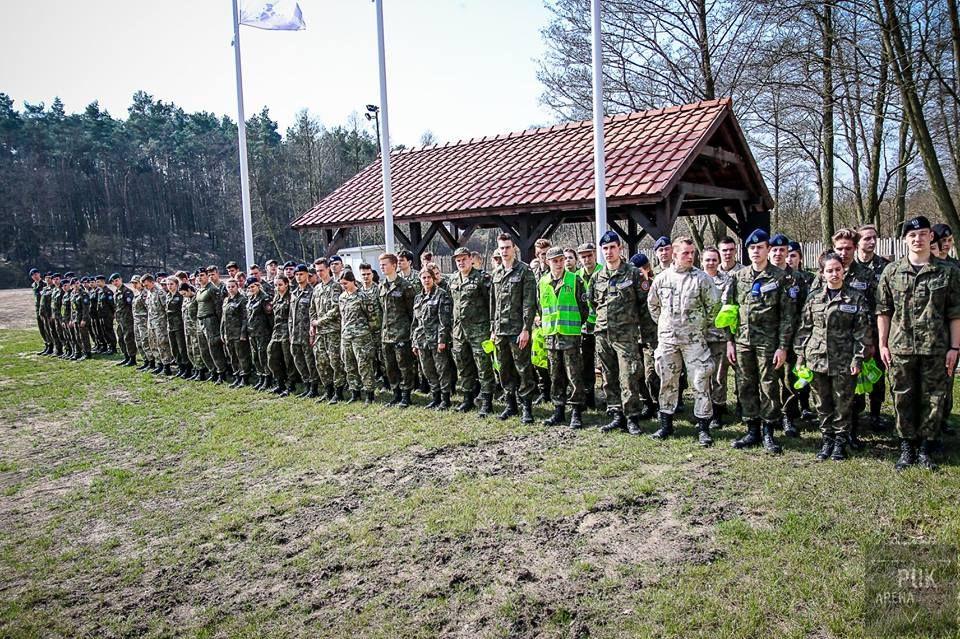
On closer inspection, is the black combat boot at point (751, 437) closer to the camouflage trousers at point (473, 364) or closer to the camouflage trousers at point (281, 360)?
the camouflage trousers at point (473, 364)

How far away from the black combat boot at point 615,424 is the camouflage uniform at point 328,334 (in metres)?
4.19

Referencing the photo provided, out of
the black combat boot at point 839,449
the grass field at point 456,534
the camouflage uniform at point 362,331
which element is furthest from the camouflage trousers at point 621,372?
the camouflage uniform at point 362,331

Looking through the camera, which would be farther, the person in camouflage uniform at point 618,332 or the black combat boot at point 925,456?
the person in camouflage uniform at point 618,332

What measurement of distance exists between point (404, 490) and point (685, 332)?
3045 millimetres

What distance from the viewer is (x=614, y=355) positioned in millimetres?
6910

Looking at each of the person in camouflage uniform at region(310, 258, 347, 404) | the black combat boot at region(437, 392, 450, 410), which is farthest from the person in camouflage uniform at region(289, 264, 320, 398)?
the black combat boot at region(437, 392, 450, 410)

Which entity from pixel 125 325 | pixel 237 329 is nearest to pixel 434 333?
pixel 237 329

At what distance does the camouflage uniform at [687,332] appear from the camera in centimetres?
614

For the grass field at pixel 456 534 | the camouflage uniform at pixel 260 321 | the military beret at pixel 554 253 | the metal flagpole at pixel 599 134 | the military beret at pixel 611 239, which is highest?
the metal flagpole at pixel 599 134

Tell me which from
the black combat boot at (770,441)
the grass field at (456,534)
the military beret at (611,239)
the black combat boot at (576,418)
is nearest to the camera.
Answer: the grass field at (456,534)

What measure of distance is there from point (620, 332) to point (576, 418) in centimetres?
113

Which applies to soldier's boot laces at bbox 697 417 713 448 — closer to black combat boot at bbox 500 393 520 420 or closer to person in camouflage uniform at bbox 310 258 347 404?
black combat boot at bbox 500 393 520 420

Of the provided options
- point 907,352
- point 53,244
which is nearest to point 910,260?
point 907,352

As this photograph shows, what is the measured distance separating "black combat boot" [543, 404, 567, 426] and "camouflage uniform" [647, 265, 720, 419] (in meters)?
1.35
